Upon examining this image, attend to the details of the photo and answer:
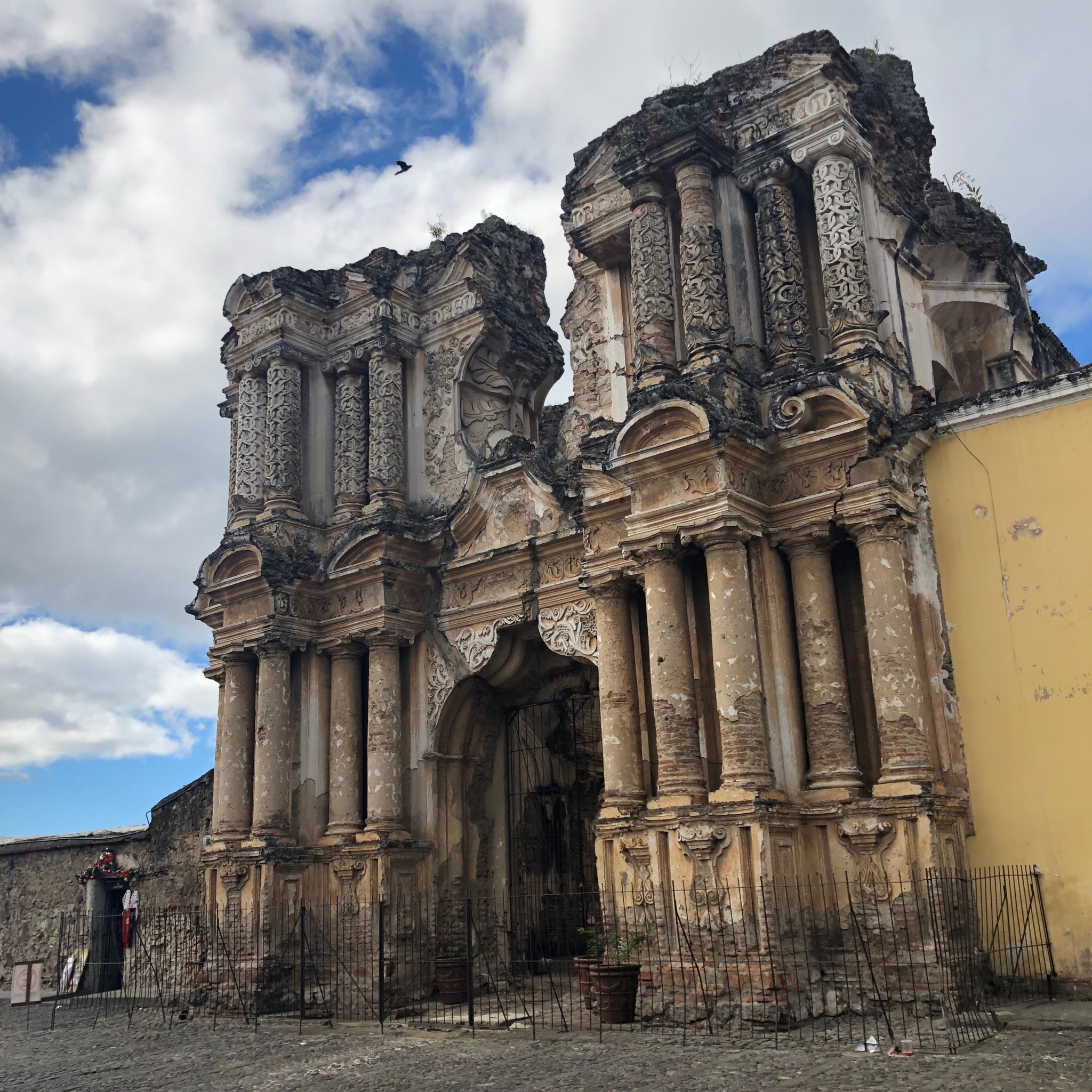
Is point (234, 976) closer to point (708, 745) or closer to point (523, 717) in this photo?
point (523, 717)

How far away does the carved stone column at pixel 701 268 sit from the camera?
11.6 m

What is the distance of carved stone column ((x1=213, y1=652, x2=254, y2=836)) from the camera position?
1435 centimetres

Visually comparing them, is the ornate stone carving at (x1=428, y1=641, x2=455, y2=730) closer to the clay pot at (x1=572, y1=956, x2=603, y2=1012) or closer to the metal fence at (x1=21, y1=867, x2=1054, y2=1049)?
the metal fence at (x1=21, y1=867, x2=1054, y2=1049)

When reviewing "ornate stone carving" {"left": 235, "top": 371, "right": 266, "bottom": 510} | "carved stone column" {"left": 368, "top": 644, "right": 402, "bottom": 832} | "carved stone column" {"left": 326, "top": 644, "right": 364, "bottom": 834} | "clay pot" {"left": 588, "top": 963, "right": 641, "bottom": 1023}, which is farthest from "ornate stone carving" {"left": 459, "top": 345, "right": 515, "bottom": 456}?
"clay pot" {"left": 588, "top": 963, "right": 641, "bottom": 1023}

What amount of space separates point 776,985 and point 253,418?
1029cm

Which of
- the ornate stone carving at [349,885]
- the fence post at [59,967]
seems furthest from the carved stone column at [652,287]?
the fence post at [59,967]

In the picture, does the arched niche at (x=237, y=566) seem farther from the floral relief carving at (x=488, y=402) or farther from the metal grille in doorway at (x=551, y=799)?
the metal grille in doorway at (x=551, y=799)

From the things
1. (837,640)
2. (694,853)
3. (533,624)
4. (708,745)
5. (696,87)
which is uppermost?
(696,87)

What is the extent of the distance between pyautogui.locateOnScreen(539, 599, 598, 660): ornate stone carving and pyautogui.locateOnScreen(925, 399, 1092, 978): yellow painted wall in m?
3.74

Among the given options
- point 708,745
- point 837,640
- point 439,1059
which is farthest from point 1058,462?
point 439,1059

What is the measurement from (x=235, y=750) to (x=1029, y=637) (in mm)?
9351

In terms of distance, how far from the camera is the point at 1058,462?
1041 centimetres

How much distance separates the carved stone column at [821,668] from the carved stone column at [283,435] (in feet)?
23.5

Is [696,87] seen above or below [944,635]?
above
